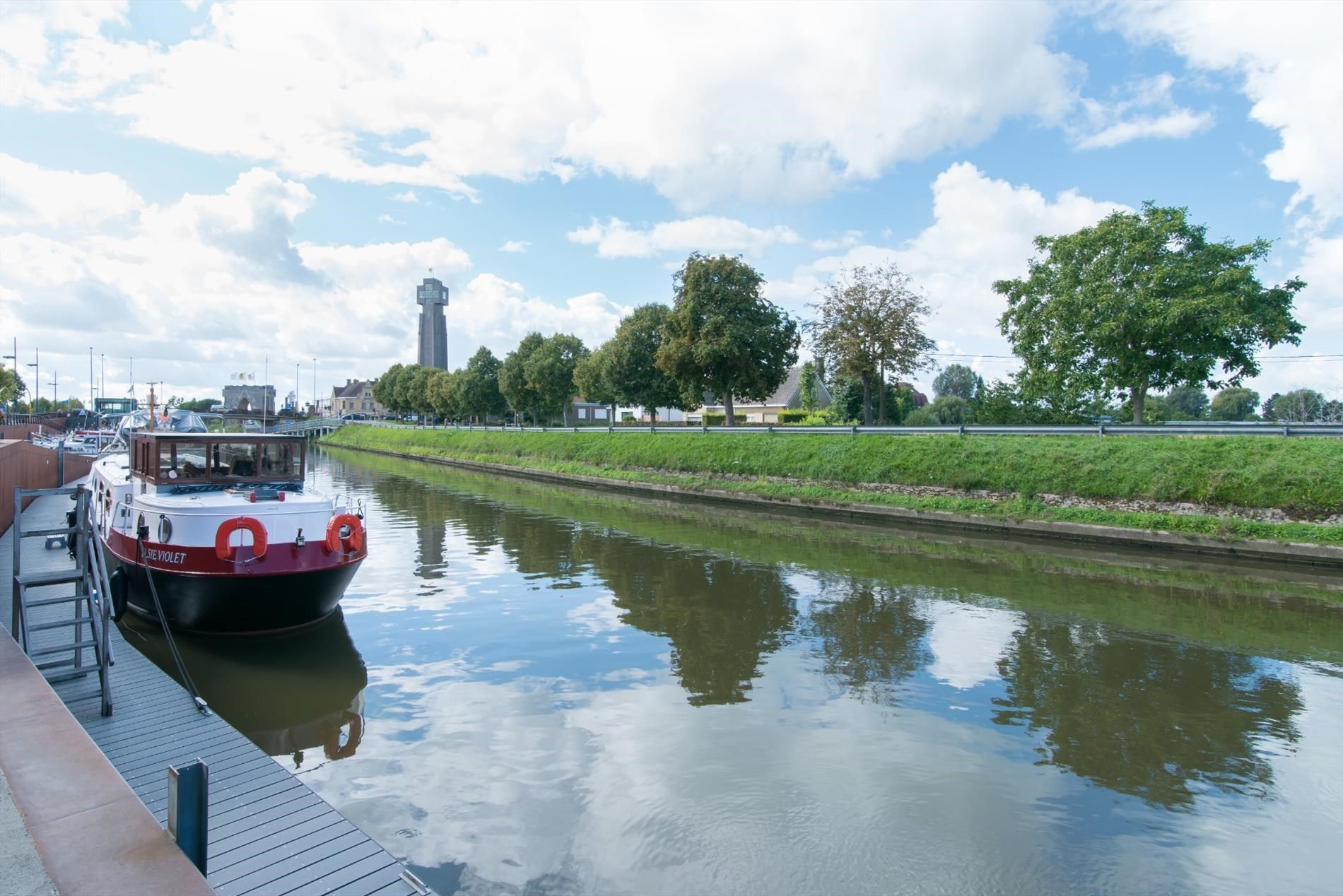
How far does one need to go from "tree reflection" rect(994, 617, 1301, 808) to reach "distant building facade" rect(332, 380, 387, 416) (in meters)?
158

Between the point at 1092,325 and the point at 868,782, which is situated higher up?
the point at 1092,325

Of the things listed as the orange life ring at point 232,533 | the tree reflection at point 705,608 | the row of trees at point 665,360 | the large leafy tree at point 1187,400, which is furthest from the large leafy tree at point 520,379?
the large leafy tree at point 1187,400

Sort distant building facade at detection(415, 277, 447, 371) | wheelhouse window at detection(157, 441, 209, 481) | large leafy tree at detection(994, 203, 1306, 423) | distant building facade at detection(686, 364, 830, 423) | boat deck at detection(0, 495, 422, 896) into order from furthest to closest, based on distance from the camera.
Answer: distant building facade at detection(415, 277, 447, 371) < distant building facade at detection(686, 364, 830, 423) < large leafy tree at detection(994, 203, 1306, 423) < wheelhouse window at detection(157, 441, 209, 481) < boat deck at detection(0, 495, 422, 896)

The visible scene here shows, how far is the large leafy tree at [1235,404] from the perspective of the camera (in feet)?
313

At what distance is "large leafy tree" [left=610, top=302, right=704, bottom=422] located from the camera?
176ft

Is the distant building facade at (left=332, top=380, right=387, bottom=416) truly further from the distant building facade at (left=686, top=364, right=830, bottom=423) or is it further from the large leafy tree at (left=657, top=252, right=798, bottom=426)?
the large leafy tree at (left=657, top=252, right=798, bottom=426)

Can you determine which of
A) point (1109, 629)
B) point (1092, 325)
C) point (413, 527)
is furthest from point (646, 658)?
point (1092, 325)

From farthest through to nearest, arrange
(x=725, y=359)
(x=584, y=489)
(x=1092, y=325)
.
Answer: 1. (x=725, y=359)
2. (x=584, y=489)
3. (x=1092, y=325)

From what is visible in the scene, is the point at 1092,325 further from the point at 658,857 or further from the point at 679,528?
the point at 658,857

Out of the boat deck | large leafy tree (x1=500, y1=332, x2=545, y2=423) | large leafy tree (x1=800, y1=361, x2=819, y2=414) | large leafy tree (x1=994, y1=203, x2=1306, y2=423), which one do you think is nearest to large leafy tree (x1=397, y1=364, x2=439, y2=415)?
large leafy tree (x1=500, y1=332, x2=545, y2=423)

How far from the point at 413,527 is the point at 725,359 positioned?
2218cm

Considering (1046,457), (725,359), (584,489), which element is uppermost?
(725,359)

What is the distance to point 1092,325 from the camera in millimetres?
28812

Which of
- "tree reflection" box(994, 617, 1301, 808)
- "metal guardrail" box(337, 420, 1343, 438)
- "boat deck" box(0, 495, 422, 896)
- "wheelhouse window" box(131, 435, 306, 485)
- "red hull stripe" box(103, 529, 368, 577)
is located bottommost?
"tree reflection" box(994, 617, 1301, 808)
